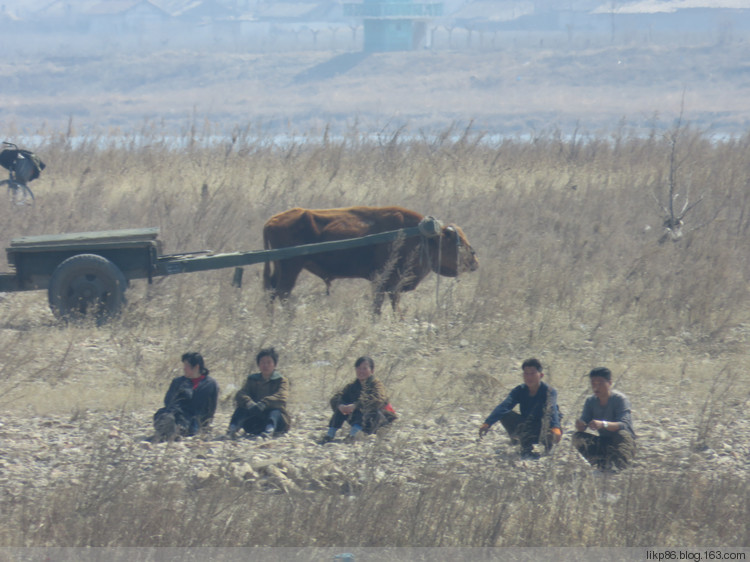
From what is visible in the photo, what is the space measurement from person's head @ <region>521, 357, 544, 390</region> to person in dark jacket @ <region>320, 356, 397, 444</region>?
3.52 ft

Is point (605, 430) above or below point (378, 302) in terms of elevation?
below

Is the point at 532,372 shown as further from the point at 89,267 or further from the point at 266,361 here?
the point at 89,267

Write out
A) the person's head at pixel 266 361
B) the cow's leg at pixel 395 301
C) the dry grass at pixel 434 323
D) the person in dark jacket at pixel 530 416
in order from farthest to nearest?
the cow's leg at pixel 395 301, the person's head at pixel 266 361, the person in dark jacket at pixel 530 416, the dry grass at pixel 434 323

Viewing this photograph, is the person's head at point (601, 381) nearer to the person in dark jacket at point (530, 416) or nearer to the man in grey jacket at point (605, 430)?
the man in grey jacket at point (605, 430)

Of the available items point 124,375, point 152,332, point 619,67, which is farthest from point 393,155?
point 619,67

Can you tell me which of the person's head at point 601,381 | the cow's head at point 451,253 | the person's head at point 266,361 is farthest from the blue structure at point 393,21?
the person's head at point 601,381

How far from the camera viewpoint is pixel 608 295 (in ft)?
39.0

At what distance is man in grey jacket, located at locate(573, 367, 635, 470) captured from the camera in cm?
666

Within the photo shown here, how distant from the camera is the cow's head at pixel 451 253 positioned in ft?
35.8

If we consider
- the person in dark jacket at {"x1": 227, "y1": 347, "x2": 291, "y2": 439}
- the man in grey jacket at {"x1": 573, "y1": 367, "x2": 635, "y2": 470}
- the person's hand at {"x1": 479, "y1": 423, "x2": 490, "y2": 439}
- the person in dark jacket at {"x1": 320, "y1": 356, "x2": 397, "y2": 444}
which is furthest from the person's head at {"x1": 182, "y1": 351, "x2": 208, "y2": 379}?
the man in grey jacket at {"x1": 573, "y1": 367, "x2": 635, "y2": 470}

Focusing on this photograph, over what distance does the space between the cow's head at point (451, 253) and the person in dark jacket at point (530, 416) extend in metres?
3.81

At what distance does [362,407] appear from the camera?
7285 mm

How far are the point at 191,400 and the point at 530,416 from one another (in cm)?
253

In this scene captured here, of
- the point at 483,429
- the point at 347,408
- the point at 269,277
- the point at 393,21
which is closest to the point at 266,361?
the point at 347,408
